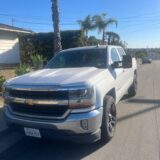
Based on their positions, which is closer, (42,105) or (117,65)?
(42,105)

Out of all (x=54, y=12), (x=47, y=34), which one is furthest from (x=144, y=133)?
(x=47, y=34)

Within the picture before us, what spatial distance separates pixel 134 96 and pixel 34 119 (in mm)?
6131

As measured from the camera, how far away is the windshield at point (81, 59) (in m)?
6.96

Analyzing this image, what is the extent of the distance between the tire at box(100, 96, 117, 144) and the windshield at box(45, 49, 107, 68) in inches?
48.3

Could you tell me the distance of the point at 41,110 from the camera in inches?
200

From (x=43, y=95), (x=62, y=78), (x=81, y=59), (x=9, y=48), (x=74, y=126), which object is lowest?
(x=74, y=126)

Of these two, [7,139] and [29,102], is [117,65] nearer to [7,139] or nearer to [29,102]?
[29,102]

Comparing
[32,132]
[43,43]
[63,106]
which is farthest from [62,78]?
[43,43]

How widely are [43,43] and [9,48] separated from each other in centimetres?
323

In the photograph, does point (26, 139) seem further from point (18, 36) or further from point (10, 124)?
point (18, 36)

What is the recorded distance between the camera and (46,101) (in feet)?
16.3

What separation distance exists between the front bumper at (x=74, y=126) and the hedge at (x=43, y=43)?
68.0ft

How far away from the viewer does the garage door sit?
23184 millimetres

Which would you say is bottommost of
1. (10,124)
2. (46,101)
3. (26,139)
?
(26,139)
